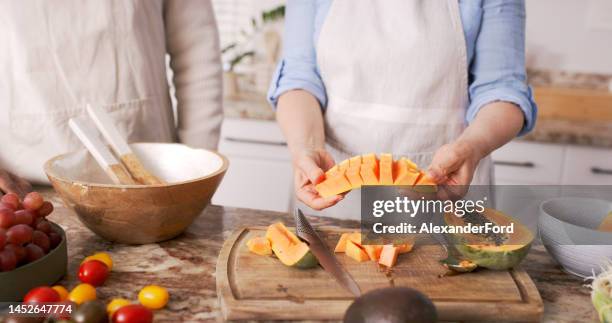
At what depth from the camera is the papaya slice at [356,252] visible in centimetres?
101

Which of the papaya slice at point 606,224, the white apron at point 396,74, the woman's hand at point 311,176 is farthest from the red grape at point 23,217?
the papaya slice at point 606,224

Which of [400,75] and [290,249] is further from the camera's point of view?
[400,75]

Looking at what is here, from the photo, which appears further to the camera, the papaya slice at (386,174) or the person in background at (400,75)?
the person in background at (400,75)

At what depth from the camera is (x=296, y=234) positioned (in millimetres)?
1101

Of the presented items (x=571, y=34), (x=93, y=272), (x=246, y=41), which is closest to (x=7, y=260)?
(x=93, y=272)

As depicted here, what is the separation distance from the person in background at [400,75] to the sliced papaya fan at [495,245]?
0.35 meters

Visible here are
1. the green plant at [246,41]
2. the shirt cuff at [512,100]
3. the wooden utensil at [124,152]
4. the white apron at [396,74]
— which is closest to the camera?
the wooden utensil at [124,152]

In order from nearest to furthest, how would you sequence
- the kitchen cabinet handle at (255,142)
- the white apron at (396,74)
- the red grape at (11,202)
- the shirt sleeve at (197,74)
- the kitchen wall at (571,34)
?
1. the red grape at (11,202)
2. the white apron at (396,74)
3. the shirt sleeve at (197,74)
4. the kitchen cabinet handle at (255,142)
5. the kitchen wall at (571,34)

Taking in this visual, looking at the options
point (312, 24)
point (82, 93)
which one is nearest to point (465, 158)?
point (312, 24)

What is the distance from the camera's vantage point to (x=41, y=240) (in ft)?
2.97

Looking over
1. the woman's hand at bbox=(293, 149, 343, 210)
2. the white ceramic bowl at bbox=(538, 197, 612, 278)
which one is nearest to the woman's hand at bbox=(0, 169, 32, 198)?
the woman's hand at bbox=(293, 149, 343, 210)

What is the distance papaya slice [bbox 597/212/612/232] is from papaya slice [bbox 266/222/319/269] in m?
0.54

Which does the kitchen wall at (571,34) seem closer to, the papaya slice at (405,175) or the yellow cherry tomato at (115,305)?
the papaya slice at (405,175)

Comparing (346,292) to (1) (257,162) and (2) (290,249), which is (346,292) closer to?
(2) (290,249)
